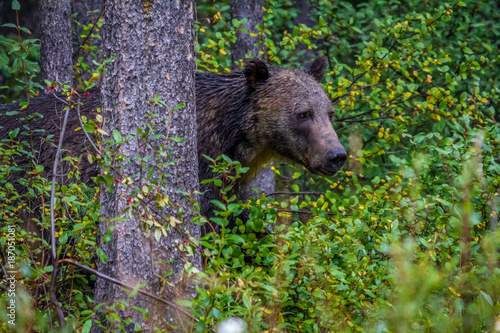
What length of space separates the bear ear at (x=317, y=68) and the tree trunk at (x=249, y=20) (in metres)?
0.85

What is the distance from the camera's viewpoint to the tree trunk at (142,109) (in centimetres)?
343

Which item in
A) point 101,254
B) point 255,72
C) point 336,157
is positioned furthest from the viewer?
point 255,72

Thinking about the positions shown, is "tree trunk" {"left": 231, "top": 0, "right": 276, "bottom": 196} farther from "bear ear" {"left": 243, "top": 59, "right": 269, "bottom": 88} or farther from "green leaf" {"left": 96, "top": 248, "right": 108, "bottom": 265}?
"green leaf" {"left": 96, "top": 248, "right": 108, "bottom": 265}

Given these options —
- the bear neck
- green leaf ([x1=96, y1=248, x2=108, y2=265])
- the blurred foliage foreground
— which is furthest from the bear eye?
green leaf ([x1=96, y1=248, x2=108, y2=265])

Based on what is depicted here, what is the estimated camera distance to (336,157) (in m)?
4.90

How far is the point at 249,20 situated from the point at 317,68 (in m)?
1.31

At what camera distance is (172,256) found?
3490mm

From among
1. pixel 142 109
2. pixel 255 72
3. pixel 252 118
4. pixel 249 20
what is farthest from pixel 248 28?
pixel 142 109

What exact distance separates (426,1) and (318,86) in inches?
145

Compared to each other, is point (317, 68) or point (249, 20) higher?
point (249, 20)

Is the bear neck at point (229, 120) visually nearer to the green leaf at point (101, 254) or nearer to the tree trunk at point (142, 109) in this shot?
the tree trunk at point (142, 109)

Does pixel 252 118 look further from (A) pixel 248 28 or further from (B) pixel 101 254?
(B) pixel 101 254

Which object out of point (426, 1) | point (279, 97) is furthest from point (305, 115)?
point (426, 1)

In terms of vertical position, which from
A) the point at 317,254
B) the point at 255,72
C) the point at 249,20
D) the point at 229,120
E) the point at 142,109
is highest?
the point at 142,109
